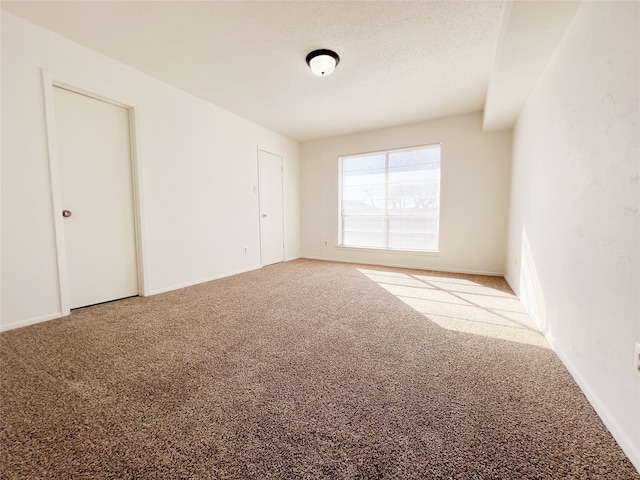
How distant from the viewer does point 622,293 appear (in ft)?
3.68

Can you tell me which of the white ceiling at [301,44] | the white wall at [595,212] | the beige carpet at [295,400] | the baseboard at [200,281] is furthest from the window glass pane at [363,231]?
the white wall at [595,212]

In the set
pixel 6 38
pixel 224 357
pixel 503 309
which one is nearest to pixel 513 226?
pixel 503 309

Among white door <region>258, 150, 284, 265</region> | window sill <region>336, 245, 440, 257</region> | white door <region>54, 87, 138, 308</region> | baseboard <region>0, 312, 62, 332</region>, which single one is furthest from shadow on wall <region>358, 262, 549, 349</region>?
baseboard <region>0, 312, 62, 332</region>

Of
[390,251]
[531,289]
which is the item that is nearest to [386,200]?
[390,251]

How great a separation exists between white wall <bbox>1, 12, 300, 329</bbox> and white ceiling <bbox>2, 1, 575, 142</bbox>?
0.21 m

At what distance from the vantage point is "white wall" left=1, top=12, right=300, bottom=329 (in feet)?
7.11

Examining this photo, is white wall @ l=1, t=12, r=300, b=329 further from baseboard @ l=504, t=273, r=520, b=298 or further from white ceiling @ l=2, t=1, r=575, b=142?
baseboard @ l=504, t=273, r=520, b=298

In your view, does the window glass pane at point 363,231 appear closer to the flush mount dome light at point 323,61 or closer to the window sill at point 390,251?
the window sill at point 390,251

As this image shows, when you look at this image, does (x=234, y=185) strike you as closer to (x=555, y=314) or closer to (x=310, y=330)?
(x=310, y=330)

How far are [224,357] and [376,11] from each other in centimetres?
281

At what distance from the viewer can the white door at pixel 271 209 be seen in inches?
189

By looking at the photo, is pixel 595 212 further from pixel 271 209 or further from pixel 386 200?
pixel 271 209

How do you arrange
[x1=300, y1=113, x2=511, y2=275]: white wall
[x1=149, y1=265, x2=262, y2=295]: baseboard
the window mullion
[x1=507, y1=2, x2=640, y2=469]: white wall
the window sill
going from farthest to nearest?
the window mullion → the window sill → [x1=300, y1=113, x2=511, y2=275]: white wall → [x1=149, y1=265, x2=262, y2=295]: baseboard → [x1=507, y1=2, x2=640, y2=469]: white wall

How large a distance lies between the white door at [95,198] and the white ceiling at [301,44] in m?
0.63
